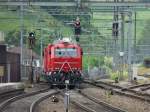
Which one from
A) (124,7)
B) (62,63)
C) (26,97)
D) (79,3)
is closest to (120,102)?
(26,97)

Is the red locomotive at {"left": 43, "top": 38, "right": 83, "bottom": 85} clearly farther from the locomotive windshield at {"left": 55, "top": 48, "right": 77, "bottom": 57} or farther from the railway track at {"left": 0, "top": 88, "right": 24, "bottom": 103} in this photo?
the railway track at {"left": 0, "top": 88, "right": 24, "bottom": 103}

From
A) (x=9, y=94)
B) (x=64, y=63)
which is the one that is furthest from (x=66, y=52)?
(x=9, y=94)

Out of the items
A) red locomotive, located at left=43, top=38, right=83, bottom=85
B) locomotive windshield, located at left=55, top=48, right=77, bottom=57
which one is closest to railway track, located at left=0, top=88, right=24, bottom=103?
red locomotive, located at left=43, top=38, right=83, bottom=85

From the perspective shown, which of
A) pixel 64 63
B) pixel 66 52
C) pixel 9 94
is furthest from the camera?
pixel 66 52

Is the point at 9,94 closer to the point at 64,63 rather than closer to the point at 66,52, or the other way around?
the point at 64,63

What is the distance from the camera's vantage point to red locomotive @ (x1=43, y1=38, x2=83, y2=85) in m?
38.6

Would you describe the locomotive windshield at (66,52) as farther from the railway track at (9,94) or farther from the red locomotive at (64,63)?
the railway track at (9,94)

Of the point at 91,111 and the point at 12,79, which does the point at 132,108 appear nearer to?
the point at 91,111

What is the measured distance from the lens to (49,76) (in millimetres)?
39031

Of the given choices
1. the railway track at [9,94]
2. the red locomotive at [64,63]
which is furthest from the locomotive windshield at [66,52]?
the railway track at [9,94]

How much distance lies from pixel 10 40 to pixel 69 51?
44.4 m

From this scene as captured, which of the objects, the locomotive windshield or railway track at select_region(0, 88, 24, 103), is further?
the locomotive windshield

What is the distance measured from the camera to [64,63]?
1538 inches

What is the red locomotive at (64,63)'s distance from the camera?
127 ft
